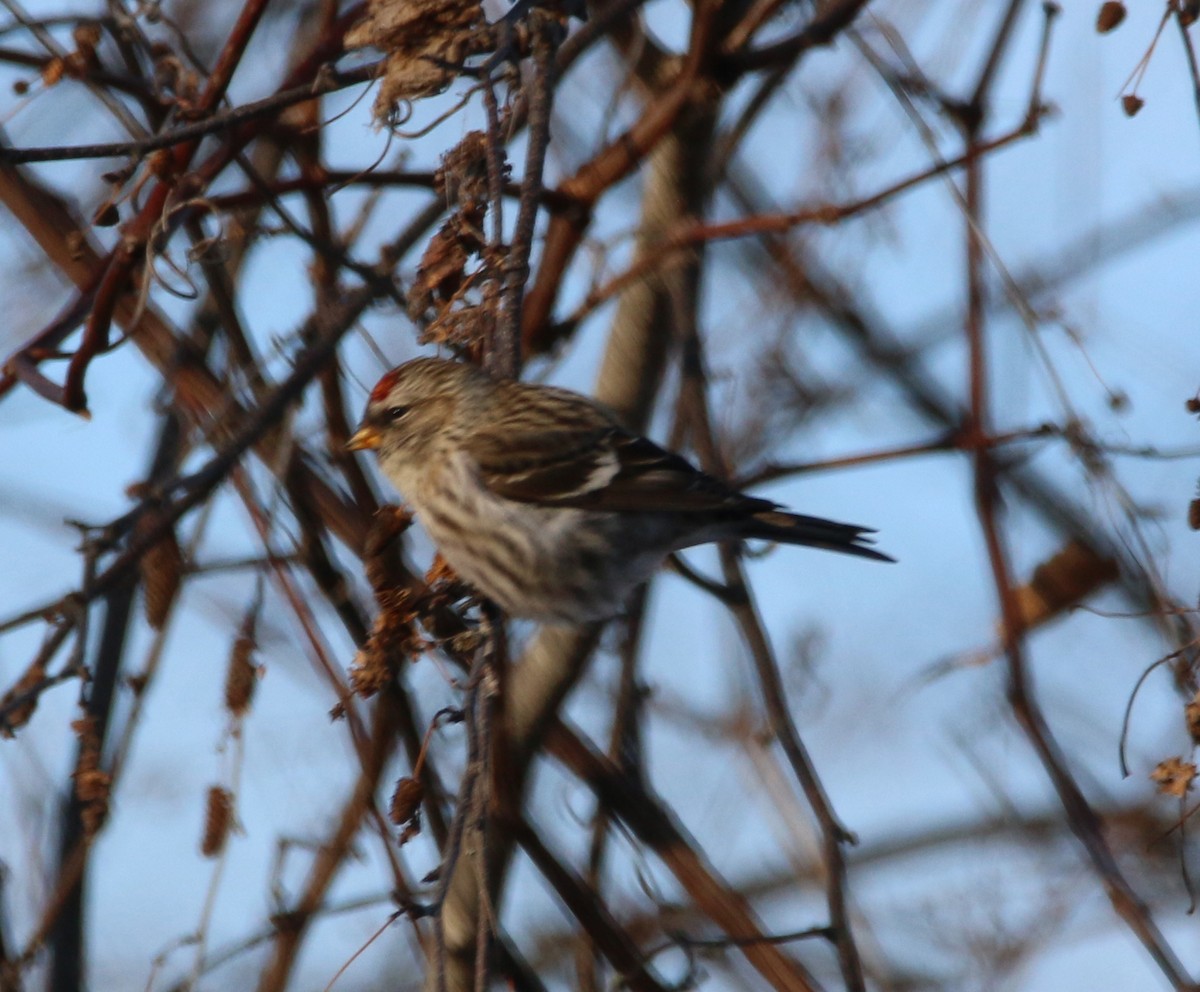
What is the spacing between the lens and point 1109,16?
7.29ft

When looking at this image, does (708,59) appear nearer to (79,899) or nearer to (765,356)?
(765,356)

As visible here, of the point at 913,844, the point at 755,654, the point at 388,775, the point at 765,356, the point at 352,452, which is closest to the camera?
the point at 755,654

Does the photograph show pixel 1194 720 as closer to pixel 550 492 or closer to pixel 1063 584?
pixel 550 492

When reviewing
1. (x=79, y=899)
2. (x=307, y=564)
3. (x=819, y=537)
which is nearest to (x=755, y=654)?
(x=819, y=537)

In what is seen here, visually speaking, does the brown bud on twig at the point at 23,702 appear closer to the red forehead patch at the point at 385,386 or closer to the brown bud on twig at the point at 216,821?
the brown bud on twig at the point at 216,821

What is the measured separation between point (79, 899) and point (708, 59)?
2037mm

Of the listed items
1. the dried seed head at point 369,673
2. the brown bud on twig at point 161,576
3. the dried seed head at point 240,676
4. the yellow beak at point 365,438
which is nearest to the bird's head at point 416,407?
the yellow beak at point 365,438

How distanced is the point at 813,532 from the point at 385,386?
2.83ft

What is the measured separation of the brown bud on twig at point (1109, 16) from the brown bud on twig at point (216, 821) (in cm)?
180

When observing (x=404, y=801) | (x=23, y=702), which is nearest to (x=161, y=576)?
(x=23, y=702)

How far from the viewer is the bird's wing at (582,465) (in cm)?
266

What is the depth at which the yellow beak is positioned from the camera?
278 cm

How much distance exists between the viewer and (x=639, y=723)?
2.95 m

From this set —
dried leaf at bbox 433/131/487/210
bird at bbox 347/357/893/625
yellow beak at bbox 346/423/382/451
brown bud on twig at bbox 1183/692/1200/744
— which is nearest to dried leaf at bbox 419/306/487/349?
dried leaf at bbox 433/131/487/210
